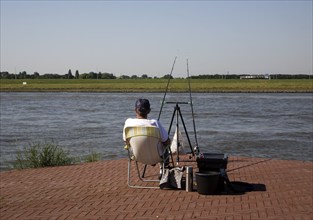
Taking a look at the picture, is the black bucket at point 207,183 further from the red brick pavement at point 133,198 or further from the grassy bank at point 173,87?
the grassy bank at point 173,87

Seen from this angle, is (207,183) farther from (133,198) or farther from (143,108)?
(143,108)

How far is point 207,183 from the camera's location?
24.3ft

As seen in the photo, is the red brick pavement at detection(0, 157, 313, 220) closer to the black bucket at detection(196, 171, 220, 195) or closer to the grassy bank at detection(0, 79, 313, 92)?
the black bucket at detection(196, 171, 220, 195)

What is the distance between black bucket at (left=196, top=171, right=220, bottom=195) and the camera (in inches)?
291

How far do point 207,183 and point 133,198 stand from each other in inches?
43.1

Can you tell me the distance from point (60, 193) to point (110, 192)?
78 cm

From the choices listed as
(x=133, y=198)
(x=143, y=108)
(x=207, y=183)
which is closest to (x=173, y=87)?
(x=143, y=108)

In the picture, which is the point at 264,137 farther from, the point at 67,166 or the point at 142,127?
the point at 142,127

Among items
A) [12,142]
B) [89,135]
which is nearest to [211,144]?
[89,135]

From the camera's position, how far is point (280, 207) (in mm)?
6773

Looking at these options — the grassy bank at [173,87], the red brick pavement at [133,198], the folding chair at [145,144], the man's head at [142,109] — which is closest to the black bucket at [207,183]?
the red brick pavement at [133,198]

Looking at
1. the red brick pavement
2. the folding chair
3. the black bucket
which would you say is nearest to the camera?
the red brick pavement

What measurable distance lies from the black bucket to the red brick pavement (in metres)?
0.11

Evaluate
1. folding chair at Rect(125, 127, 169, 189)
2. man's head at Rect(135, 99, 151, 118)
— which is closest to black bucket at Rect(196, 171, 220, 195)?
folding chair at Rect(125, 127, 169, 189)
